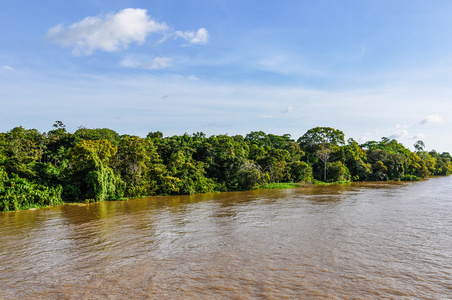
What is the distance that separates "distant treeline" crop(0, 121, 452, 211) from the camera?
21.4 m

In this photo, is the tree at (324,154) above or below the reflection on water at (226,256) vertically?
above

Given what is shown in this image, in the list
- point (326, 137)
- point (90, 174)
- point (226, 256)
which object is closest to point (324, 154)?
point (326, 137)

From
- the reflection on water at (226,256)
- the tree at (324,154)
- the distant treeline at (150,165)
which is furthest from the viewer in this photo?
the tree at (324,154)

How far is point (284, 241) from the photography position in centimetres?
1117

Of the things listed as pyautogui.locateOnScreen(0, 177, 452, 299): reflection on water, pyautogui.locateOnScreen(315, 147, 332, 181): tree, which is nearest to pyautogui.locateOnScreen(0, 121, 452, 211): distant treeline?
pyautogui.locateOnScreen(315, 147, 332, 181): tree

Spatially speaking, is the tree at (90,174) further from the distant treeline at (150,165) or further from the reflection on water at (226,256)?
the reflection on water at (226,256)

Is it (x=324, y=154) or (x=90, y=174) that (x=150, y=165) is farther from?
(x=324, y=154)

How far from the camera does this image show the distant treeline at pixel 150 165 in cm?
2144

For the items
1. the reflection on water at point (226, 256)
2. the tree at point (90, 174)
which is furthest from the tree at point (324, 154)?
the tree at point (90, 174)

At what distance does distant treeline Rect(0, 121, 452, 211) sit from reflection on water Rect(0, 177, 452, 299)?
5.17m

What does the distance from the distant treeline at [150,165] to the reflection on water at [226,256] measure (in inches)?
204

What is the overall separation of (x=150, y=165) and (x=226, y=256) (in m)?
20.1

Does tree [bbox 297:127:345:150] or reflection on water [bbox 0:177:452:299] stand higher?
tree [bbox 297:127:345:150]

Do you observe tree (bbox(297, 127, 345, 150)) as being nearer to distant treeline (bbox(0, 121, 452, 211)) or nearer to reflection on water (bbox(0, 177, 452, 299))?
distant treeline (bbox(0, 121, 452, 211))
